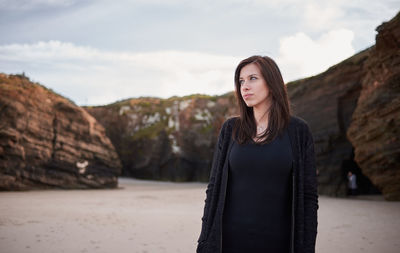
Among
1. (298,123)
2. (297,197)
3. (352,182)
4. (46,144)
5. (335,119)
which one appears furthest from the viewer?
(46,144)

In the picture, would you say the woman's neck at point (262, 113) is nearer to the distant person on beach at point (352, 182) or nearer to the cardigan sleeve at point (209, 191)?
the cardigan sleeve at point (209, 191)

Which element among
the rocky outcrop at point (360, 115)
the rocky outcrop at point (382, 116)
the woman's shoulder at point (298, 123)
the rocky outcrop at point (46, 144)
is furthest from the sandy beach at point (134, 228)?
the rocky outcrop at point (46, 144)

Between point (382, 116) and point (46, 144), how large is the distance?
17167mm

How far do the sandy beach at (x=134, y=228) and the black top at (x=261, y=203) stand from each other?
160 inches

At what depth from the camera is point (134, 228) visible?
8289 mm

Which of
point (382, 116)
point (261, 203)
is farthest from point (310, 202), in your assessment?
point (382, 116)

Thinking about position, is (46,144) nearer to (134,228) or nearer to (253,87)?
(134,228)

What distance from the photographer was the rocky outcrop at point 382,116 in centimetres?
1229

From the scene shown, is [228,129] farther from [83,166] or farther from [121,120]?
[121,120]

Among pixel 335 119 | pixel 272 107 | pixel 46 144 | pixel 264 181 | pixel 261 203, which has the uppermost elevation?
pixel 335 119

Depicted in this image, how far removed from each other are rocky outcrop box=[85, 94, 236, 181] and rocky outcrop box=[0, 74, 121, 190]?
9.49 m

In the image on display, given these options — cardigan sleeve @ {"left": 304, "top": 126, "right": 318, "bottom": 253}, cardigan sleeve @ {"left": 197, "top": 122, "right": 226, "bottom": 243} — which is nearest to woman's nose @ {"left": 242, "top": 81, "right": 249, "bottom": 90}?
cardigan sleeve @ {"left": 197, "top": 122, "right": 226, "bottom": 243}

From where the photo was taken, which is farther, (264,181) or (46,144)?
(46,144)

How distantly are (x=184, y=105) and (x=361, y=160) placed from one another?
2235 cm
